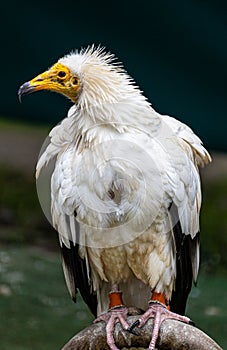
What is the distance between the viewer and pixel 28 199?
8.01 metres

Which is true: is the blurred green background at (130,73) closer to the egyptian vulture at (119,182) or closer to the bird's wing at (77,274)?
the bird's wing at (77,274)

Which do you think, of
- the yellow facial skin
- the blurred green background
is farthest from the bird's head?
the blurred green background

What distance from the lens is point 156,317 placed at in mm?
3730

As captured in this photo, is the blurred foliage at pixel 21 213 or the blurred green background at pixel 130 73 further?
the blurred foliage at pixel 21 213

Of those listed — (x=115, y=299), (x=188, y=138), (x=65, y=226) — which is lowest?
(x=115, y=299)

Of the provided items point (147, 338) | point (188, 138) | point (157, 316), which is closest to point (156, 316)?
point (157, 316)

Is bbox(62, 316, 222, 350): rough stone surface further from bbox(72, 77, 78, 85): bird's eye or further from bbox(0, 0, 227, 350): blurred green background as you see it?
bbox(0, 0, 227, 350): blurred green background

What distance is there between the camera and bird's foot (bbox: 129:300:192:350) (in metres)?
3.59

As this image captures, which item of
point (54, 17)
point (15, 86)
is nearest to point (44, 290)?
point (15, 86)

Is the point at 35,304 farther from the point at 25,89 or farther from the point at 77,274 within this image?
the point at 25,89

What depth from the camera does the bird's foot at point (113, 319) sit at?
11.9ft

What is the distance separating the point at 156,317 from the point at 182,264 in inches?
15.5

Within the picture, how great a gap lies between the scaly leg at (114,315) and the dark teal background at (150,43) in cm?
238

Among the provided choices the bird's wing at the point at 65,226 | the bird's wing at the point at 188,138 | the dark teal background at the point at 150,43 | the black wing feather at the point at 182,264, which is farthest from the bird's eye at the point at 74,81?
the dark teal background at the point at 150,43
